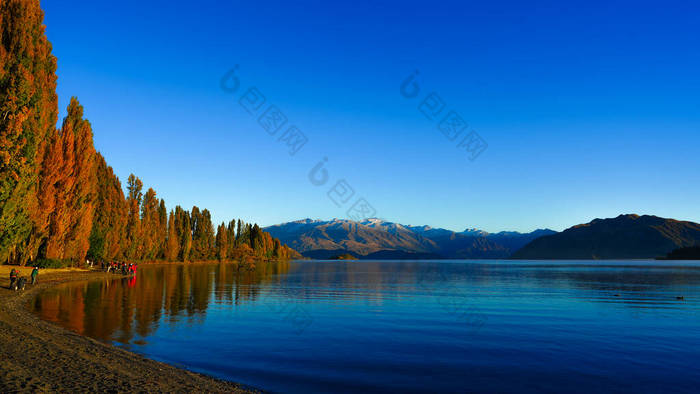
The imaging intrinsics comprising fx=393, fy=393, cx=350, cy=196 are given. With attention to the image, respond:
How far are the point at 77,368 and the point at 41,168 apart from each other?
51174mm

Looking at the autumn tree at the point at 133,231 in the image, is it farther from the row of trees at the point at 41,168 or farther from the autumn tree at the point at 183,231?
the autumn tree at the point at 183,231

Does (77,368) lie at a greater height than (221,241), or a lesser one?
lesser

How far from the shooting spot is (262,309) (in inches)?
1246

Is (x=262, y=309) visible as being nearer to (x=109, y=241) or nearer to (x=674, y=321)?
(x=674, y=321)

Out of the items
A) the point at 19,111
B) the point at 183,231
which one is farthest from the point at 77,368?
the point at 183,231

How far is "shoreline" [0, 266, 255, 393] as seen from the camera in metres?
11.2

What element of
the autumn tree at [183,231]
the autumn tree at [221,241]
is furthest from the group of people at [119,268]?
the autumn tree at [221,241]

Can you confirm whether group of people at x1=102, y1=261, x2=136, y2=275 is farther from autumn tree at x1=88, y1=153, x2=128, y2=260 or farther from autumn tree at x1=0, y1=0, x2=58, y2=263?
autumn tree at x1=0, y1=0, x2=58, y2=263

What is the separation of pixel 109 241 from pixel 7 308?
209ft

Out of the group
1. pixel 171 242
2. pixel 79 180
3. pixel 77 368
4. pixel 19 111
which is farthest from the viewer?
pixel 171 242

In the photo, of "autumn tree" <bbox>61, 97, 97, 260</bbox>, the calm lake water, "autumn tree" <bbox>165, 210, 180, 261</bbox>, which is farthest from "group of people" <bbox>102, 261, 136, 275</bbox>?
"autumn tree" <bbox>165, 210, 180, 261</bbox>

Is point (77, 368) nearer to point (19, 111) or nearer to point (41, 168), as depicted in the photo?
point (19, 111)

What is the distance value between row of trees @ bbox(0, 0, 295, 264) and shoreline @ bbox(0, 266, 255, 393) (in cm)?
2903

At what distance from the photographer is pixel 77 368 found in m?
12.8
